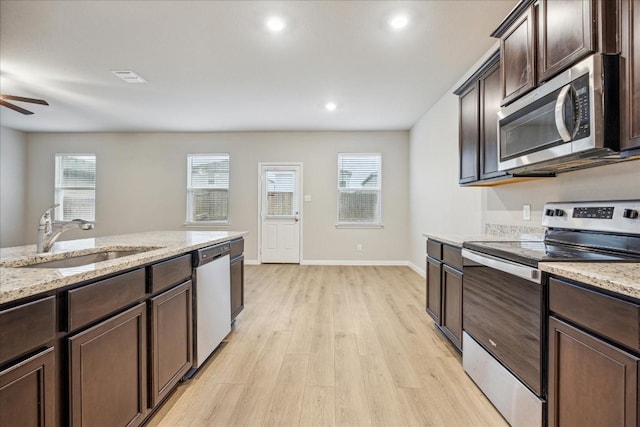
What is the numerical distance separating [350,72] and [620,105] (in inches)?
104

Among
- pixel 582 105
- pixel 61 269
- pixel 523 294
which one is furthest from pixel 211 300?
pixel 582 105

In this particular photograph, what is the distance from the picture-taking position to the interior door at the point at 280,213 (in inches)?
240

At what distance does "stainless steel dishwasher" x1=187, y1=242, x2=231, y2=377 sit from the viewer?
204 centimetres

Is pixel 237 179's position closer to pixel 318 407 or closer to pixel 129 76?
pixel 129 76

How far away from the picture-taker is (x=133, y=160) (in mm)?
6277

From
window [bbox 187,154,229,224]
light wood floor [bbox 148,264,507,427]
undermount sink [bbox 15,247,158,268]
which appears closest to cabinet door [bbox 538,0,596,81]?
light wood floor [bbox 148,264,507,427]

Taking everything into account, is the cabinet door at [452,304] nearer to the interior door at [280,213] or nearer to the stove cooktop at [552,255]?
the stove cooktop at [552,255]

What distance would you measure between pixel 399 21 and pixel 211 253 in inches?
94.2

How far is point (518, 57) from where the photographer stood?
6.21 feet

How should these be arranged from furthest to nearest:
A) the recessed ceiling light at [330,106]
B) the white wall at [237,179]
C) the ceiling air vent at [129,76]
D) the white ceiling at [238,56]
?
the white wall at [237,179] < the recessed ceiling light at [330,106] < the ceiling air vent at [129,76] < the white ceiling at [238,56]

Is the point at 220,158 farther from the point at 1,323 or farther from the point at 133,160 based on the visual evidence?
the point at 1,323

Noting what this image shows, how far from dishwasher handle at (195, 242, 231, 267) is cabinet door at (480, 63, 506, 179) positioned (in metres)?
2.17

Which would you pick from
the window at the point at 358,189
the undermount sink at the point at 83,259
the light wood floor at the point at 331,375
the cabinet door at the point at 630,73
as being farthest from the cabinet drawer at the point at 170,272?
the window at the point at 358,189

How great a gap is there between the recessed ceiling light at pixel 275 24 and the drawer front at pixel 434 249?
2279 mm
